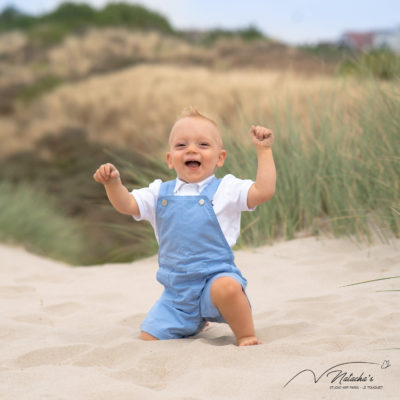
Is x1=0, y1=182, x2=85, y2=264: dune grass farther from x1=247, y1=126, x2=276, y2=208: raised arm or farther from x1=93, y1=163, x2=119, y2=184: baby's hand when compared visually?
x1=247, y1=126, x2=276, y2=208: raised arm

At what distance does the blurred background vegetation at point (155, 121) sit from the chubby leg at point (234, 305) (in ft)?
2.43

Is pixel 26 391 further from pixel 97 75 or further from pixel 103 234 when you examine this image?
pixel 97 75

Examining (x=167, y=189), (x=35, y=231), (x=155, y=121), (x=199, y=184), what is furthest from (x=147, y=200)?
(x=155, y=121)

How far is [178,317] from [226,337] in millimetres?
231

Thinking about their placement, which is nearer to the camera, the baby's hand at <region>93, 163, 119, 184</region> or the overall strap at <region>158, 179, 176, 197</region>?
the baby's hand at <region>93, 163, 119, 184</region>

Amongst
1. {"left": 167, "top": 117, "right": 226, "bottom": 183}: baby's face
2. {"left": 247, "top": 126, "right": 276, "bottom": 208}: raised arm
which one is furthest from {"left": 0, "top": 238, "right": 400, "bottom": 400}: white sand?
{"left": 167, "top": 117, "right": 226, "bottom": 183}: baby's face

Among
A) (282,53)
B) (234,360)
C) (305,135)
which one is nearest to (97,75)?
(282,53)

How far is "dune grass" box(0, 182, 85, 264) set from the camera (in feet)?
22.8

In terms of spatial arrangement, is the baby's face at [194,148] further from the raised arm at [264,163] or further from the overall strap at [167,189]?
the raised arm at [264,163]

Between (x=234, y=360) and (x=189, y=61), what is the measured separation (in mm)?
23990

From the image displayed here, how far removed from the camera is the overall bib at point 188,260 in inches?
101

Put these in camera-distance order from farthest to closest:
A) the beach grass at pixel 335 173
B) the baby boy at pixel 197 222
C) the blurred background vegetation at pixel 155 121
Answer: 1. the blurred background vegetation at pixel 155 121
2. the beach grass at pixel 335 173
3. the baby boy at pixel 197 222

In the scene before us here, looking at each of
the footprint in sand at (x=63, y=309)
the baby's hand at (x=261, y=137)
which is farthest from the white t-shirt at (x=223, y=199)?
the footprint in sand at (x=63, y=309)

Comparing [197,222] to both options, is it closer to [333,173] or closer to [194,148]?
[194,148]
